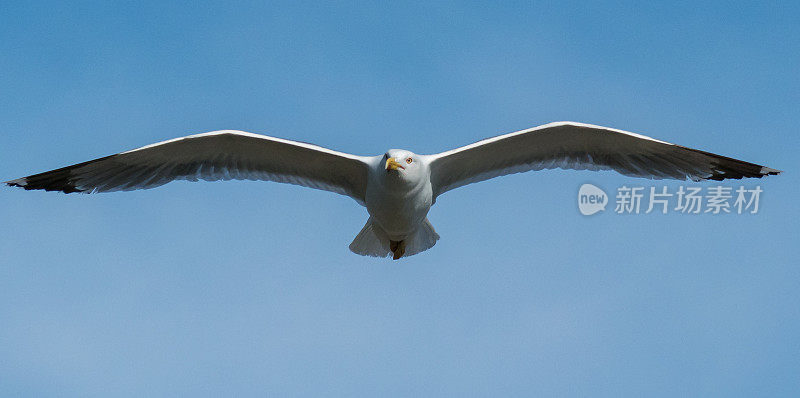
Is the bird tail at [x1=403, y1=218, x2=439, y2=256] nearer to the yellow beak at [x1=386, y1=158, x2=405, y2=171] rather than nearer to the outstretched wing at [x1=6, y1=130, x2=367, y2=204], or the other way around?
the outstretched wing at [x1=6, y1=130, x2=367, y2=204]

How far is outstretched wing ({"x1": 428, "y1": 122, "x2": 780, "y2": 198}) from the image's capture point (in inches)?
796

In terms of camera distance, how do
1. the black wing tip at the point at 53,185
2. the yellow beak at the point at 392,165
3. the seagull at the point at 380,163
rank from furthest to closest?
the black wing tip at the point at 53,185 → the seagull at the point at 380,163 → the yellow beak at the point at 392,165

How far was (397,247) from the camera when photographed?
2069 centimetres

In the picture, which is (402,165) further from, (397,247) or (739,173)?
(739,173)

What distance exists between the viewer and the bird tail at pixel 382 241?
20.6 metres

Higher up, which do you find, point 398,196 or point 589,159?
point 589,159

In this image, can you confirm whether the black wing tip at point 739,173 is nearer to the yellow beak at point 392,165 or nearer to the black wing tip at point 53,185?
the yellow beak at point 392,165

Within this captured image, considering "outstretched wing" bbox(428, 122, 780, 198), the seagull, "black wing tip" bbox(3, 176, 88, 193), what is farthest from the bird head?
"black wing tip" bbox(3, 176, 88, 193)

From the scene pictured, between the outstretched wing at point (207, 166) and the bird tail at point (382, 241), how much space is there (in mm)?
377

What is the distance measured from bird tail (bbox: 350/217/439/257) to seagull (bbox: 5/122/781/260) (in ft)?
0.03

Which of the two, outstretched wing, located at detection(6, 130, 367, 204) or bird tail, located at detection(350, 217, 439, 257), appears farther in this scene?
bird tail, located at detection(350, 217, 439, 257)

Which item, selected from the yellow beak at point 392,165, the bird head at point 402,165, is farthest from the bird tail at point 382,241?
the yellow beak at point 392,165

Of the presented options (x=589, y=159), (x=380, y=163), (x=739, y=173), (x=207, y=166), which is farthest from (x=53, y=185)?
(x=739, y=173)

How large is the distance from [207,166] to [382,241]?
1939mm
